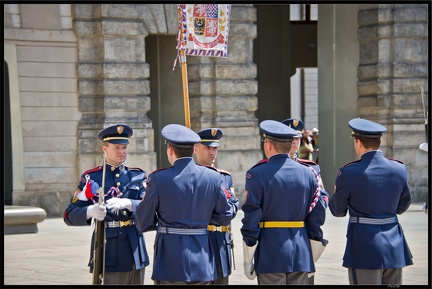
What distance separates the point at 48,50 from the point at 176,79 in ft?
9.82

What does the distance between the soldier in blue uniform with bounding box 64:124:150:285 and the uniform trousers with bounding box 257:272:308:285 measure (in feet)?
3.01

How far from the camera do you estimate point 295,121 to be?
1013 cm

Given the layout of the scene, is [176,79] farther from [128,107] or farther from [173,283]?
[173,283]

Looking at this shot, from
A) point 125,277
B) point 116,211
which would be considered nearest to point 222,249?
point 125,277

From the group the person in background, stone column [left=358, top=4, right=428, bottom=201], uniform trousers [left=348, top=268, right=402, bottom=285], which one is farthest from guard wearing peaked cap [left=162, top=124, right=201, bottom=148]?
the person in background

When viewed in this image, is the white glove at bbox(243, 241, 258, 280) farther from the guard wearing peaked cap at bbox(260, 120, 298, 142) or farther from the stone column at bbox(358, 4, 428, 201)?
the stone column at bbox(358, 4, 428, 201)

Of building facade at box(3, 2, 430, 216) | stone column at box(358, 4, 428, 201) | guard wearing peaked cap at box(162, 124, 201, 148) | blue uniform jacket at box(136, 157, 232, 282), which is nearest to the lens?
blue uniform jacket at box(136, 157, 232, 282)

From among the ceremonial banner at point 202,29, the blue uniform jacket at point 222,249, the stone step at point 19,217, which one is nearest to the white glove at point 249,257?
the blue uniform jacket at point 222,249

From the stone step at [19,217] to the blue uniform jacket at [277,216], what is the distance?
834 centimetres

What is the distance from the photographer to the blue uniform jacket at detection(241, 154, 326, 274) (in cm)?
798

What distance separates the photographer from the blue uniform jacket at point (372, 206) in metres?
8.41

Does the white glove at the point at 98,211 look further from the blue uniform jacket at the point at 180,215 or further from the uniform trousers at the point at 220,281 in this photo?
the uniform trousers at the point at 220,281

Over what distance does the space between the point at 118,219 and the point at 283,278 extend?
1.31m

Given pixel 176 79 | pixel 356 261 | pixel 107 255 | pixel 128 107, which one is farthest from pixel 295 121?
pixel 176 79
